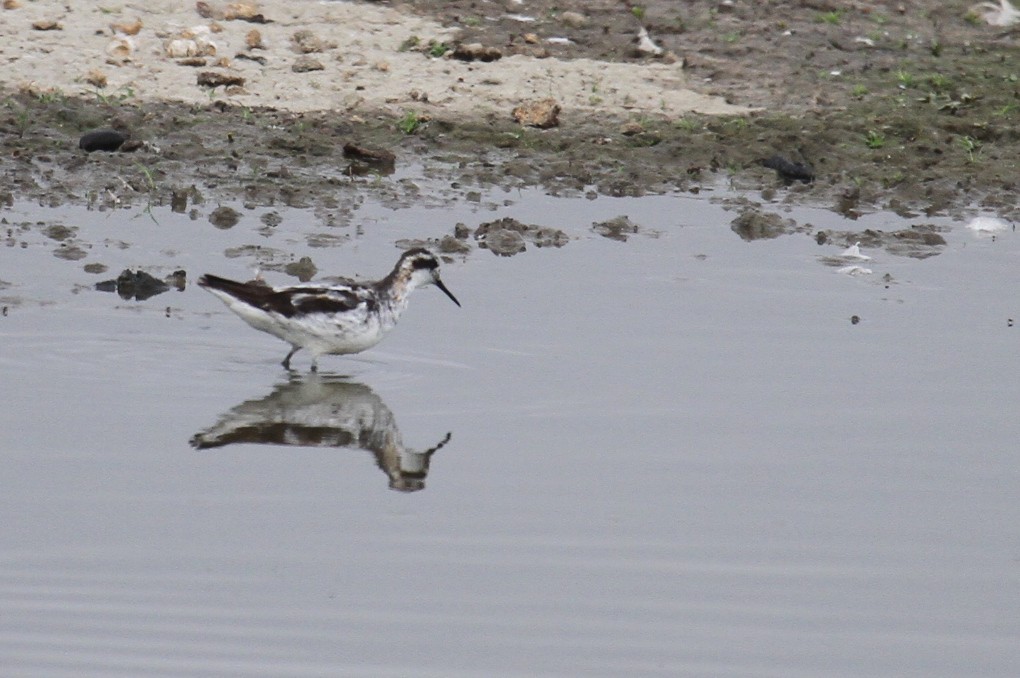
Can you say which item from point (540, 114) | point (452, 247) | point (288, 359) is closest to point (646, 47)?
point (540, 114)

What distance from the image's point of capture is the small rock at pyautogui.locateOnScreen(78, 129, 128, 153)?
15688 millimetres

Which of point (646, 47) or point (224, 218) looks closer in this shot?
point (224, 218)

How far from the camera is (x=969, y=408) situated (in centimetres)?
1054

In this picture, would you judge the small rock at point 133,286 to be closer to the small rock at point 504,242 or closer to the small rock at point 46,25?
the small rock at point 504,242

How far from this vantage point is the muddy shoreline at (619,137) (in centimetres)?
1548

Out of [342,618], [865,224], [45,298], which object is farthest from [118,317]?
[865,224]

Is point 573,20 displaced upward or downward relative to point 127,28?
upward

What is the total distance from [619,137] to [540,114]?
0.77 metres

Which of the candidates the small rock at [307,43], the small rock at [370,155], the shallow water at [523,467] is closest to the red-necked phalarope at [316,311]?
the shallow water at [523,467]

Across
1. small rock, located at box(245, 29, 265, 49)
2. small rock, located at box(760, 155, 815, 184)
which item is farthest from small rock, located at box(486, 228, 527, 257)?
small rock, located at box(245, 29, 265, 49)

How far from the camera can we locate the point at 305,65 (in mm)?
17453

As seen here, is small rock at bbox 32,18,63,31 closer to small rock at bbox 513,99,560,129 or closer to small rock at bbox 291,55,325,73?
small rock at bbox 291,55,325,73

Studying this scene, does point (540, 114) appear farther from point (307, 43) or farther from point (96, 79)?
point (96, 79)

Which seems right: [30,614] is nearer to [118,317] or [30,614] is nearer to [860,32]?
[118,317]
